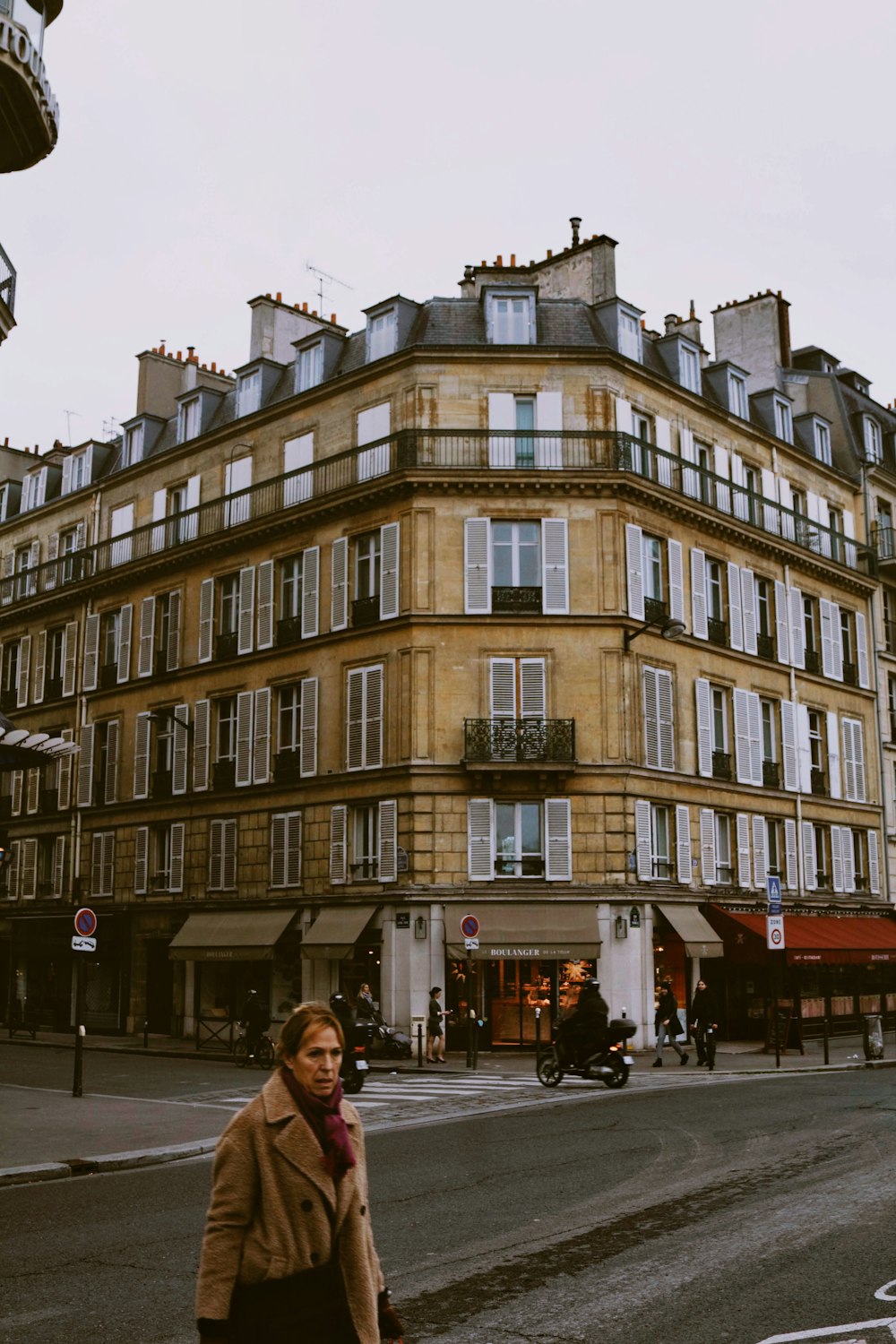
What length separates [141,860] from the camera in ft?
112

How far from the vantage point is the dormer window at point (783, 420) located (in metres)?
36.2

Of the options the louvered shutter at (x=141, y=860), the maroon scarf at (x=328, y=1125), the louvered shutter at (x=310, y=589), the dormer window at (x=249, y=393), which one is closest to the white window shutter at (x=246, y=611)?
the louvered shutter at (x=310, y=589)

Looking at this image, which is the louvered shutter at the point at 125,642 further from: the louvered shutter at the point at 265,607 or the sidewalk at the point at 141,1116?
the sidewalk at the point at 141,1116

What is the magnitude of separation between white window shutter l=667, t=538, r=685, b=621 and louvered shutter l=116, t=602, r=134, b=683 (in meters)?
14.8

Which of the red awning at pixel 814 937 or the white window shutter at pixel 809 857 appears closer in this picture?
the red awning at pixel 814 937

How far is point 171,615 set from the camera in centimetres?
3484

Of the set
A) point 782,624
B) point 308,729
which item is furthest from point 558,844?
point 782,624

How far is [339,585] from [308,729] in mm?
3309

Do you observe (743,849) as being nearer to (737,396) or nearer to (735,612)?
(735,612)

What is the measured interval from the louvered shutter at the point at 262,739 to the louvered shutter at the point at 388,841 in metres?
4.32

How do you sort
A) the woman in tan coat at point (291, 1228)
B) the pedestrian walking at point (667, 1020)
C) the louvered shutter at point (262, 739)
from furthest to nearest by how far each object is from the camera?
the louvered shutter at point (262, 739), the pedestrian walking at point (667, 1020), the woman in tan coat at point (291, 1228)

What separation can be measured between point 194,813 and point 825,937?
50.1 feet

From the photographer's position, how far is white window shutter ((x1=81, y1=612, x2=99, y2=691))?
3722 cm

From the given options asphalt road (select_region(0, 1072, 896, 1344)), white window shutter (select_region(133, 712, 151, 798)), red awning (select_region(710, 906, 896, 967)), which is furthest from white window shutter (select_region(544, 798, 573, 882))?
asphalt road (select_region(0, 1072, 896, 1344))
